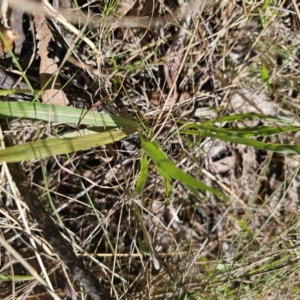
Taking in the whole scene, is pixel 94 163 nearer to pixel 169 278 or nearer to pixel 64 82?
pixel 64 82

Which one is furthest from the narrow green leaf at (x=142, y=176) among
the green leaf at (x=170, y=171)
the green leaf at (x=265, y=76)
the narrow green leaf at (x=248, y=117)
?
the green leaf at (x=265, y=76)

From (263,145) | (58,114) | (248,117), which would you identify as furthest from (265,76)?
(58,114)

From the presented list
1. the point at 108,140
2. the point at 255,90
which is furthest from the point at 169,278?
the point at 255,90

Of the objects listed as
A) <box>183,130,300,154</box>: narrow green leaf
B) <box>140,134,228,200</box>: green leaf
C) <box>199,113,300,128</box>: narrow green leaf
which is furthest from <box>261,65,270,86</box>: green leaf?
<box>140,134,228,200</box>: green leaf

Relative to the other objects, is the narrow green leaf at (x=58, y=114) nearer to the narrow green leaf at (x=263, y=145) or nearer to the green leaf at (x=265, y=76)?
the narrow green leaf at (x=263, y=145)

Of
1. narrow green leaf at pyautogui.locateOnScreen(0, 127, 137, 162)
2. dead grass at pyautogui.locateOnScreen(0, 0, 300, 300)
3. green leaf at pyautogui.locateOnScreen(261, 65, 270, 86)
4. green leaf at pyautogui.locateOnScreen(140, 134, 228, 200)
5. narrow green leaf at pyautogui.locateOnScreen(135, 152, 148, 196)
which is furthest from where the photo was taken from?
green leaf at pyautogui.locateOnScreen(261, 65, 270, 86)

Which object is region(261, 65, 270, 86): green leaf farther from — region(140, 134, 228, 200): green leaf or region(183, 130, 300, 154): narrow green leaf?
region(140, 134, 228, 200): green leaf
